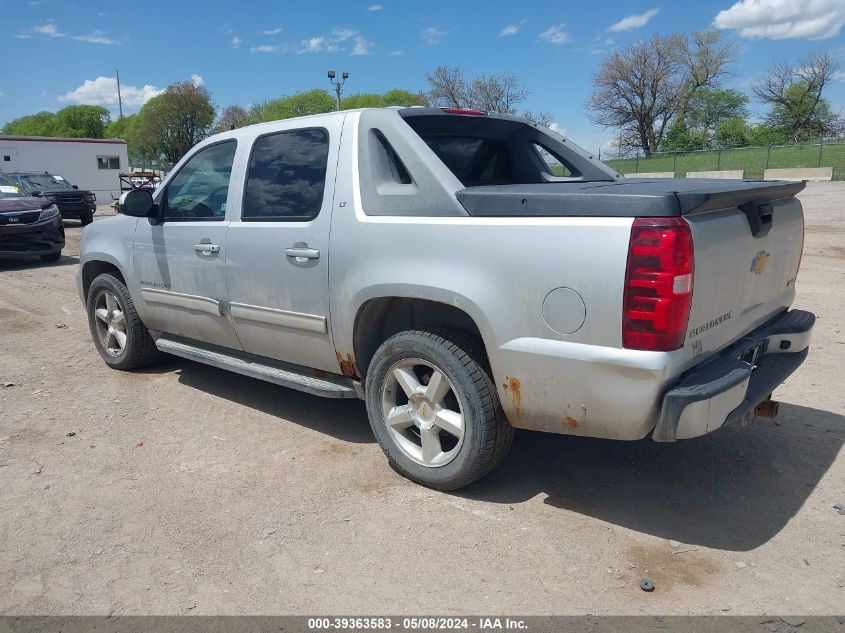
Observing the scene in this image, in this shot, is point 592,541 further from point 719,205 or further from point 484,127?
point 484,127

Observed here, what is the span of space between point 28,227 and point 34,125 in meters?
125

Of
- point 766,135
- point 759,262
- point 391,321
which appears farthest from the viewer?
point 766,135

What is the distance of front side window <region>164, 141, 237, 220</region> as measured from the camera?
184 inches

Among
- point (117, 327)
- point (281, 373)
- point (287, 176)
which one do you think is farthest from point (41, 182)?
point (281, 373)

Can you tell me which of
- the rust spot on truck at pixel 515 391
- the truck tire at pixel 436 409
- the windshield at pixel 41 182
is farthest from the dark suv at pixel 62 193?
the rust spot on truck at pixel 515 391

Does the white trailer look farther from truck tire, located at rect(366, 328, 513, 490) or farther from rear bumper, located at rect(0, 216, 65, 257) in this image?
truck tire, located at rect(366, 328, 513, 490)

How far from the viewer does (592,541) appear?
3.14 m

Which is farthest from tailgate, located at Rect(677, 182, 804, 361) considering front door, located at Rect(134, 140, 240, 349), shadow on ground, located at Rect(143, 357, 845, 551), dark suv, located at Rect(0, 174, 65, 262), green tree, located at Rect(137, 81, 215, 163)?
green tree, located at Rect(137, 81, 215, 163)

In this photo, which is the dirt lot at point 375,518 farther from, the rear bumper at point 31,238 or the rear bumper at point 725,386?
the rear bumper at point 31,238

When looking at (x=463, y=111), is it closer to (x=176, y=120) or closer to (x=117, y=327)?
(x=117, y=327)

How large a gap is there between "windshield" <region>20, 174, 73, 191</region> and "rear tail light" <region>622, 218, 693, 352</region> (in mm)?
21178

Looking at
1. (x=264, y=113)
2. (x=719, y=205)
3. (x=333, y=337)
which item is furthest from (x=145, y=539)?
(x=264, y=113)

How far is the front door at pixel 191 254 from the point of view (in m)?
4.59

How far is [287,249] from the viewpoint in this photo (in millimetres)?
4047
